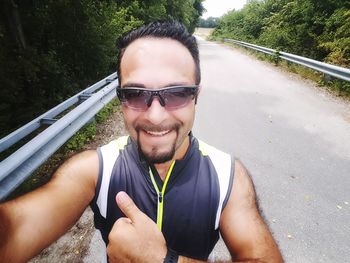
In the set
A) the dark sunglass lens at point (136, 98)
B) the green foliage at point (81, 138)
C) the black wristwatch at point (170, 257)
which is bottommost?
the green foliage at point (81, 138)

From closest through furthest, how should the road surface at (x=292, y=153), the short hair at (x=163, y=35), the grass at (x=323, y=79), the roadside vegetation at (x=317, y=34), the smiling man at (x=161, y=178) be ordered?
1. the smiling man at (x=161, y=178)
2. the short hair at (x=163, y=35)
3. the road surface at (x=292, y=153)
4. the grass at (x=323, y=79)
5. the roadside vegetation at (x=317, y=34)

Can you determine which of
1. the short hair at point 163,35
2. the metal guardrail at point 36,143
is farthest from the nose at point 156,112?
the metal guardrail at point 36,143

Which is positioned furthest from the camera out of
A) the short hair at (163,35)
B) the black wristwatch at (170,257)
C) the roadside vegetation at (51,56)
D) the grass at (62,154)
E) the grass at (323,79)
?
the grass at (323,79)

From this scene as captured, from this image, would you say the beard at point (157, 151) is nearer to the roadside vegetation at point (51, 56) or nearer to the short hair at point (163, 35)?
the short hair at point (163, 35)

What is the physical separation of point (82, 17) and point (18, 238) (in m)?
9.37

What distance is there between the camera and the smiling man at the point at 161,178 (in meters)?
1.88

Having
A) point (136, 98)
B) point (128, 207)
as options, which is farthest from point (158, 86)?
point (128, 207)

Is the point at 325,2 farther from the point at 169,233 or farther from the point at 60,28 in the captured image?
the point at 169,233

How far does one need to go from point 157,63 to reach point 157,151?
1.89 feet

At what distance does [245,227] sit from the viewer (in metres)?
1.83

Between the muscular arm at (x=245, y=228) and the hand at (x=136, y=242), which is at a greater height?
the hand at (x=136, y=242)

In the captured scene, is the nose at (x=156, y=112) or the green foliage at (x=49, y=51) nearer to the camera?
the nose at (x=156, y=112)

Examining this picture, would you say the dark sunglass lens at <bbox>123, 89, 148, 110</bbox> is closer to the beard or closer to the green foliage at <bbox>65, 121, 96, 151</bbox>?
the beard

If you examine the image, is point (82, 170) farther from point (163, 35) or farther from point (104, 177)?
point (163, 35)
